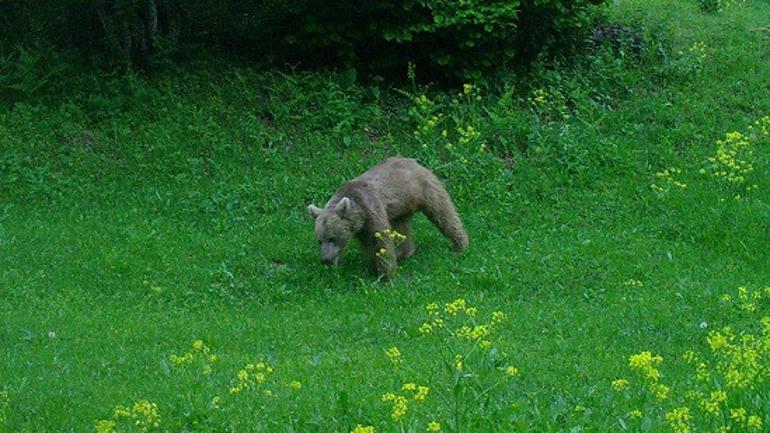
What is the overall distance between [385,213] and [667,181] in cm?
436

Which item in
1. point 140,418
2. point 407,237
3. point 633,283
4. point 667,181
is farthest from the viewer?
point 667,181

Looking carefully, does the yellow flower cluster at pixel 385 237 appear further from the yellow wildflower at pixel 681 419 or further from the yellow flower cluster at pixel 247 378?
the yellow wildflower at pixel 681 419

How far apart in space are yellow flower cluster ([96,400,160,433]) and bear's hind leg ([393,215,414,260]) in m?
6.65

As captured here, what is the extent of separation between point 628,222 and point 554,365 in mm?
5538

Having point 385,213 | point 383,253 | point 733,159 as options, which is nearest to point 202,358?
point 383,253

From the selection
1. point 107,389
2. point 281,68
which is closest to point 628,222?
point 281,68

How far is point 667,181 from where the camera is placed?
53.6 ft

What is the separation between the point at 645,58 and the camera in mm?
19828

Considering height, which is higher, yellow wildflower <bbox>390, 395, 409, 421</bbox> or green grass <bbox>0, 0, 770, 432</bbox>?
yellow wildflower <bbox>390, 395, 409, 421</bbox>

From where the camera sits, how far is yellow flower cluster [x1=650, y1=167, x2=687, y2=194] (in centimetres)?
1609

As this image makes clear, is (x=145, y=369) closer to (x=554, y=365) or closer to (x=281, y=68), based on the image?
(x=554, y=365)

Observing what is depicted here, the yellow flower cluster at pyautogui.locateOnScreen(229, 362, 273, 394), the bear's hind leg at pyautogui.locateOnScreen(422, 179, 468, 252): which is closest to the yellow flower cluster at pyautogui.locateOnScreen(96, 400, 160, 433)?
the yellow flower cluster at pyautogui.locateOnScreen(229, 362, 273, 394)

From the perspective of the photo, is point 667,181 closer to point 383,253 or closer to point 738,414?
point 383,253

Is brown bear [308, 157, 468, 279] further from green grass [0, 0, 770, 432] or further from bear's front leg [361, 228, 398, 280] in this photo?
green grass [0, 0, 770, 432]
